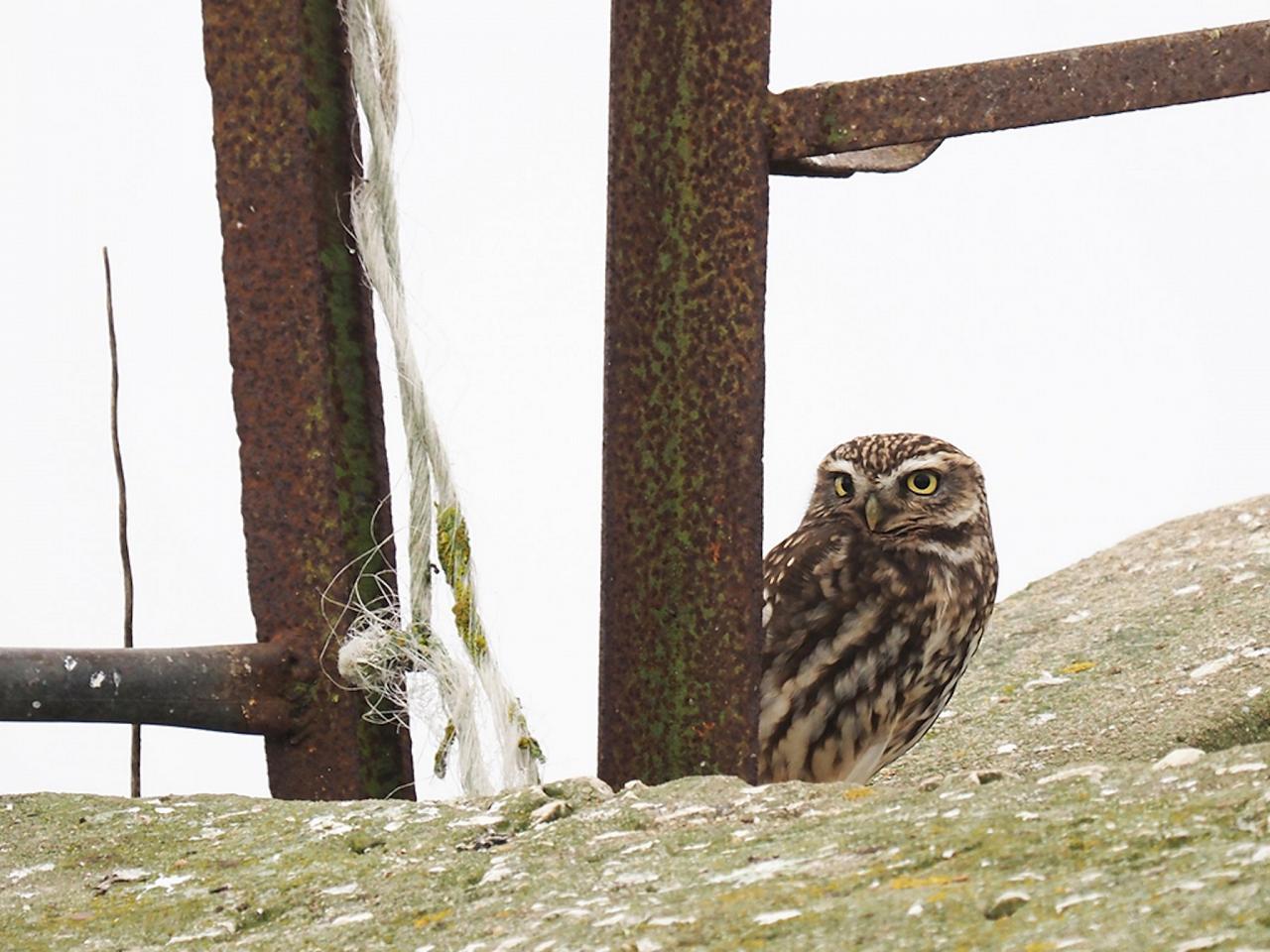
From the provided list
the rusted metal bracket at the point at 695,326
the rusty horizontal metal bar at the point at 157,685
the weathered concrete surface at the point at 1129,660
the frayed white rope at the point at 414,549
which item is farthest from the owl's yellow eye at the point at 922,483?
the rusty horizontal metal bar at the point at 157,685

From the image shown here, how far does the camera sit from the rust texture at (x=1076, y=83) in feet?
6.60

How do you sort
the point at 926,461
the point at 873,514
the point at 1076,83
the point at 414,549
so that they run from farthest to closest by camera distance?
1. the point at 926,461
2. the point at 873,514
3. the point at 414,549
4. the point at 1076,83

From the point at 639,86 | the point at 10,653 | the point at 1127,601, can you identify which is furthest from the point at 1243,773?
the point at 1127,601

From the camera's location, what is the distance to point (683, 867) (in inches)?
56.6

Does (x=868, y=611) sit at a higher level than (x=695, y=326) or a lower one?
lower

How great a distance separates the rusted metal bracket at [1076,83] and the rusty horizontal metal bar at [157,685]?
3.22 ft

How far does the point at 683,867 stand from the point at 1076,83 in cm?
103

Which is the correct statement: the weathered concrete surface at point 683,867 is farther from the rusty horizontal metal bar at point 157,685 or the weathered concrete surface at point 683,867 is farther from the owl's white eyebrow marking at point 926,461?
the owl's white eyebrow marking at point 926,461

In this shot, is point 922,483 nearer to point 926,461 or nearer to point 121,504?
point 926,461

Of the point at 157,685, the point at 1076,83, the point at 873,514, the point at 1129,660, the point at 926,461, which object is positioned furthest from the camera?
the point at 1129,660

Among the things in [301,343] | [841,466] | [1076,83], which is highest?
[1076,83]

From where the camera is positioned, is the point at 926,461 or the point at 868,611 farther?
the point at 926,461

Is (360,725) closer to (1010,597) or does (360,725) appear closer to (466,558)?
(466,558)

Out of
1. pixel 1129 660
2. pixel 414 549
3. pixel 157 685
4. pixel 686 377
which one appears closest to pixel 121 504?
pixel 157 685
